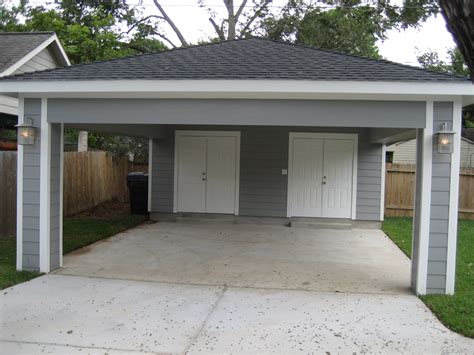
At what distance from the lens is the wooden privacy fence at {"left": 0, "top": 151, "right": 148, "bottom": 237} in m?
8.67

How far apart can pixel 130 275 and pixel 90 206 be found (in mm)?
7139

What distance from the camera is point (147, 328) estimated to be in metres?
4.34

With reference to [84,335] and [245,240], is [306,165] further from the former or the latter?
[84,335]

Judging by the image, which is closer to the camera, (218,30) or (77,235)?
(77,235)

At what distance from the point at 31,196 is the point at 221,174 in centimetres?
570

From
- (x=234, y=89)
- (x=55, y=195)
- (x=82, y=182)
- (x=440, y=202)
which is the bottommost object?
(x=82, y=182)

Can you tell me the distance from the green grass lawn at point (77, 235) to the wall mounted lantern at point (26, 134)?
5.65ft

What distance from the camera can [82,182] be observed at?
41.1 feet

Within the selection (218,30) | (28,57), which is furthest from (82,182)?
(218,30)

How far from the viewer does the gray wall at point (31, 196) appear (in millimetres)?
6234

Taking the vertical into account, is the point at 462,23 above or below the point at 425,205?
above

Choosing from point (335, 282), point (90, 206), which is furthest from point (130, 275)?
point (90, 206)

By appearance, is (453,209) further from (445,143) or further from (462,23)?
(462,23)

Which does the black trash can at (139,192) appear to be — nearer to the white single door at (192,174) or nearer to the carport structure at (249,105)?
the white single door at (192,174)
